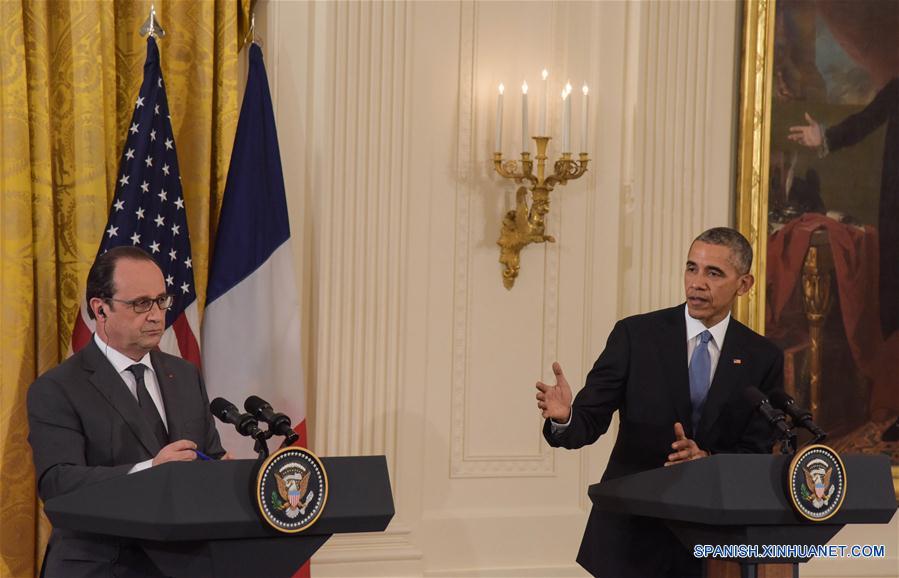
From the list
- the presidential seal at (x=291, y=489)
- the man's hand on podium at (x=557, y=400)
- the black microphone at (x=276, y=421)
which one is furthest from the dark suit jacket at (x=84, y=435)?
the man's hand on podium at (x=557, y=400)

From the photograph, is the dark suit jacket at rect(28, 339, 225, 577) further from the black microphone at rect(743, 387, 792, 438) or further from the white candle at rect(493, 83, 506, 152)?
the white candle at rect(493, 83, 506, 152)

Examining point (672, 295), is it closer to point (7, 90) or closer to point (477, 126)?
point (477, 126)

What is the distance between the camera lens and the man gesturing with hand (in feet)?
12.2

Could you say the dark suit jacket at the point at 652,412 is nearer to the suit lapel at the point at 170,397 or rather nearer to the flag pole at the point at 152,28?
the suit lapel at the point at 170,397

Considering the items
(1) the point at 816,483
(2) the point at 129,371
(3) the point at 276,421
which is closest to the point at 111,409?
(2) the point at 129,371

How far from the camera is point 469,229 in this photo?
5.52 m

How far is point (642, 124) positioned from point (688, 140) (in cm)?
28

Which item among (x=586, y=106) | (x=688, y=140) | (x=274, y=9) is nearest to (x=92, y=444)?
(x=274, y=9)

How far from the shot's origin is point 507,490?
5605mm

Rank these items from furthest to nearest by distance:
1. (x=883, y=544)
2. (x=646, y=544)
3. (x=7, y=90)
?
(x=883, y=544) < (x=7, y=90) < (x=646, y=544)

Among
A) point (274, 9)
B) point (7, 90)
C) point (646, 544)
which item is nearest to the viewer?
point (646, 544)

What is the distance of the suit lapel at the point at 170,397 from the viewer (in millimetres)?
3527

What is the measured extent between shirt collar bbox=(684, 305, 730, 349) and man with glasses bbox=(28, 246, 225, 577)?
Result: 177 cm

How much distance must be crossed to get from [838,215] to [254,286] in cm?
325
